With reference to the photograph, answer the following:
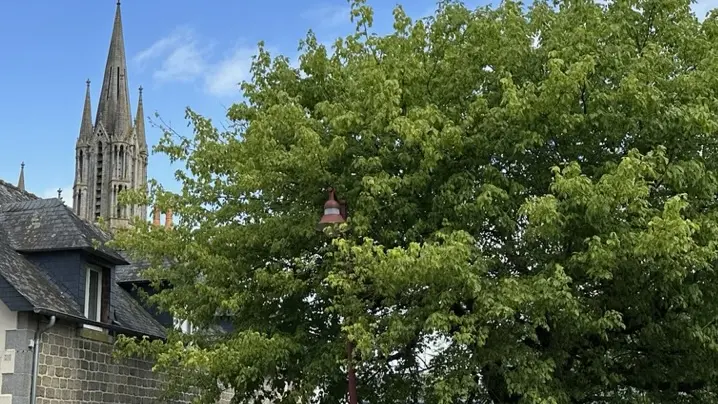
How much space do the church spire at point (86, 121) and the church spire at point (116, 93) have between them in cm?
139

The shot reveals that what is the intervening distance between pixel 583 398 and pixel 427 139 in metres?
4.07

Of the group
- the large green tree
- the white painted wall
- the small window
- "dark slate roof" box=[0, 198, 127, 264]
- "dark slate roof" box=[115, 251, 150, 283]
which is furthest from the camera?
"dark slate roof" box=[115, 251, 150, 283]

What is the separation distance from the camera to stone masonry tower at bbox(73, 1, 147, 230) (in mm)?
79812

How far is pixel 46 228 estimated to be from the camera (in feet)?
54.6

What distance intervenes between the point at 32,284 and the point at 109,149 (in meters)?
67.4

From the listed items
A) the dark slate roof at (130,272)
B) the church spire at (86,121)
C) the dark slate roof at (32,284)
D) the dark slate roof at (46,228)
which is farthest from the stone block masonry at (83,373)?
the church spire at (86,121)

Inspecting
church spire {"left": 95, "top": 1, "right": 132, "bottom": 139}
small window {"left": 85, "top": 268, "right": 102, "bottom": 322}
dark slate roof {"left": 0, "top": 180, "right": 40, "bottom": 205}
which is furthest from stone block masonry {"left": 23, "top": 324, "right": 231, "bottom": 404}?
church spire {"left": 95, "top": 1, "right": 132, "bottom": 139}

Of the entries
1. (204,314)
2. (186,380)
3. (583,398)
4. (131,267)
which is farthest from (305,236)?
(131,267)

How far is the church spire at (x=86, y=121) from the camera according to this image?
81.7 metres

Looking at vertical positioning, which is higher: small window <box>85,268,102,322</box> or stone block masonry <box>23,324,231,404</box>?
small window <box>85,268,102,322</box>

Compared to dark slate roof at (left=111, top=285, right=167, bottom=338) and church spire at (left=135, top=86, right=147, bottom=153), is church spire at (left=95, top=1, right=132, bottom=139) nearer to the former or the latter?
church spire at (left=135, top=86, right=147, bottom=153)

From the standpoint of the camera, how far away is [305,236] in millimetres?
12414

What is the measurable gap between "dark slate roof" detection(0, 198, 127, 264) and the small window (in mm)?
418

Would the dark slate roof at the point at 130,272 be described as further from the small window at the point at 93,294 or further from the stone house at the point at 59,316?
the small window at the point at 93,294
